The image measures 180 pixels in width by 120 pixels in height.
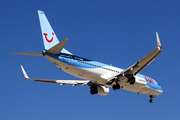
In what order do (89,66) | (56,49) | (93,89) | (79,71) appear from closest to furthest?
(56,49) → (79,71) → (89,66) → (93,89)

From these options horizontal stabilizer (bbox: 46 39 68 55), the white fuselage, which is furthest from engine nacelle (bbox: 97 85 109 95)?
horizontal stabilizer (bbox: 46 39 68 55)

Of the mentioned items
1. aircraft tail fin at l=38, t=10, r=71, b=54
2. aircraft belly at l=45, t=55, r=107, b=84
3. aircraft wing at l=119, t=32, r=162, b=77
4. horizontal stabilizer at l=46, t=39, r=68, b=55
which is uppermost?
aircraft tail fin at l=38, t=10, r=71, b=54

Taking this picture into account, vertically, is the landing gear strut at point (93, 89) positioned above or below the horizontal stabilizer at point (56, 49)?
below

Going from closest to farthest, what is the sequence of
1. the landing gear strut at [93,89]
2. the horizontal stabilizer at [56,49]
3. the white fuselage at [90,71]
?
the horizontal stabilizer at [56,49] < the white fuselage at [90,71] < the landing gear strut at [93,89]

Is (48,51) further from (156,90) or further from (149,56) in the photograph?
(156,90)

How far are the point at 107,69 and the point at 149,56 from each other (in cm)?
596

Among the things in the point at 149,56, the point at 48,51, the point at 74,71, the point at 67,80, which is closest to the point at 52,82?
the point at 67,80

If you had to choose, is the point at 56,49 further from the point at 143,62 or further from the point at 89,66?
the point at 143,62

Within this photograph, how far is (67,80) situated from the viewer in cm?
3772

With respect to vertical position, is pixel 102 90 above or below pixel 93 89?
above

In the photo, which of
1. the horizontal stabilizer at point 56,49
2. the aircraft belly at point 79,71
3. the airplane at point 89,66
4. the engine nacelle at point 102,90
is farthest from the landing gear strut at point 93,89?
the horizontal stabilizer at point 56,49

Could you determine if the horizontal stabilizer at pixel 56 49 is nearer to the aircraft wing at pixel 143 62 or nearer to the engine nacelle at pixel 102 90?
the aircraft wing at pixel 143 62

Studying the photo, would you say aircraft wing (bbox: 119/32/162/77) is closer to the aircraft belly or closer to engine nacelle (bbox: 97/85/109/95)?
the aircraft belly

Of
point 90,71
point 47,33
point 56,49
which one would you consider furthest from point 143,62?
point 47,33
